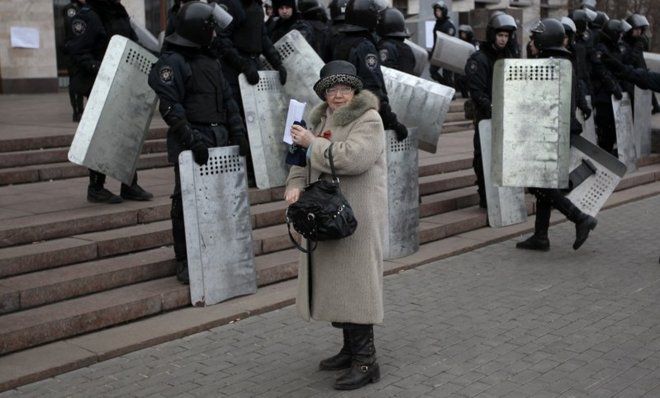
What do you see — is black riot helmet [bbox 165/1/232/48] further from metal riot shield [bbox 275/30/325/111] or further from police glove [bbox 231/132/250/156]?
metal riot shield [bbox 275/30/325/111]

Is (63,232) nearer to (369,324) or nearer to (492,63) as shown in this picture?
(369,324)

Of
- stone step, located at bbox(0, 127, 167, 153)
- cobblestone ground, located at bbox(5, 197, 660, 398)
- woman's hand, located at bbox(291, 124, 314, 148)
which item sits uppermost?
woman's hand, located at bbox(291, 124, 314, 148)

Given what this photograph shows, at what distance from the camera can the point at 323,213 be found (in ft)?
15.2

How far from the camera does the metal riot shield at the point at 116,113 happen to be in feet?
22.9

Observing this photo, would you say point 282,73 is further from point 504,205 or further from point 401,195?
point 504,205

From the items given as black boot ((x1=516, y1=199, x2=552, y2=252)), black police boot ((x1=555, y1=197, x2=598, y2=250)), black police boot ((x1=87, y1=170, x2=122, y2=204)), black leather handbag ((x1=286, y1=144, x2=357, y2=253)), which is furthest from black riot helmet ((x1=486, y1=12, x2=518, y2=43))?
black leather handbag ((x1=286, y1=144, x2=357, y2=253))

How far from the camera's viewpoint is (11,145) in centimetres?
941

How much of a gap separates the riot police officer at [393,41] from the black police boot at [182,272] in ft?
12.0

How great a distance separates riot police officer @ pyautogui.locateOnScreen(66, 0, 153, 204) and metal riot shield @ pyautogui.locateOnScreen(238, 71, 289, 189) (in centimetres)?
104

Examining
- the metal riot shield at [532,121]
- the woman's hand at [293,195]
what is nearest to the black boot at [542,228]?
the metal riot shield at [532,121]

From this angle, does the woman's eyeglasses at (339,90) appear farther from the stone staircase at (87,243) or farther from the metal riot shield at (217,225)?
the stone staircase at (87,243)

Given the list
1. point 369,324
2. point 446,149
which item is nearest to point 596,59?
point 446,149

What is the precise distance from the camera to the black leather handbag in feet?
15.2

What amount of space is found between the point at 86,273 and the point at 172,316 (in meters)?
0.69
